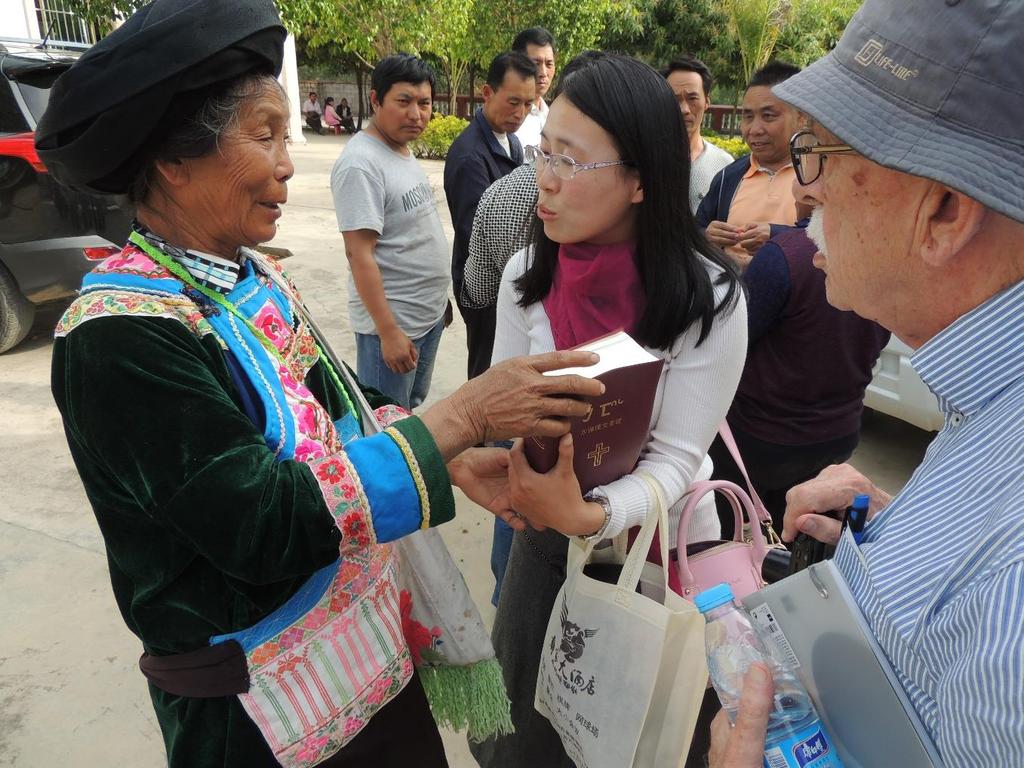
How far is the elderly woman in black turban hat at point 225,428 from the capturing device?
1084mm

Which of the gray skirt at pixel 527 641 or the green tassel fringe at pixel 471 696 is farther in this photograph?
the gray skirt at pixel 527 641

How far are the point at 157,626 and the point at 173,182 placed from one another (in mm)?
759

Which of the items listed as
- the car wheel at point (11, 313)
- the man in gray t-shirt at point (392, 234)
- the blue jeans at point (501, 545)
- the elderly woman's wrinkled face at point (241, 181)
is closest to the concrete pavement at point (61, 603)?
the car wheel at point (11, 313)

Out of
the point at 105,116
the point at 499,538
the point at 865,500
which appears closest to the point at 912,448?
the point at 499,538

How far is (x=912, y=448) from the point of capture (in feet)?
14.2

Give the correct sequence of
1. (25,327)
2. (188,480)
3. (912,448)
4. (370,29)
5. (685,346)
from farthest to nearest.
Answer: (370,29) → (25,327) → (912,448) → (685,346) → (188,480)

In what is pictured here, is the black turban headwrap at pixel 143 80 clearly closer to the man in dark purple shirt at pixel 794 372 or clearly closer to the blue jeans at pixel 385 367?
the man in dark purple shirt at pixel 794 372

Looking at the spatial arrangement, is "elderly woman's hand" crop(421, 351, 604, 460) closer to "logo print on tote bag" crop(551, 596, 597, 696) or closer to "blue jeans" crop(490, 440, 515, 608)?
"logo print on tote bag" crop(551, 596, 597, 696)

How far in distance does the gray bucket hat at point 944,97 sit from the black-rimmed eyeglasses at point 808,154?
0.30 ft

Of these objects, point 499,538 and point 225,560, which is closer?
point 225,560

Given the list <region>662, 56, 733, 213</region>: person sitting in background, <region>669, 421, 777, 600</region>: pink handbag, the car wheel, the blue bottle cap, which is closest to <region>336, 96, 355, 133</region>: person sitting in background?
the car wheel

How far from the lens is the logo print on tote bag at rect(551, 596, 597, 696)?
1462 millimetres

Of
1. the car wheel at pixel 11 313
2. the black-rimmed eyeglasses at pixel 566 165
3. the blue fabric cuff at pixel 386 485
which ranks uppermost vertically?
the black-rimmed eyeglasses at pixel 566 165

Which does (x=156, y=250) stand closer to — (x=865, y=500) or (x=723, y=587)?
(x=723, y=587)
